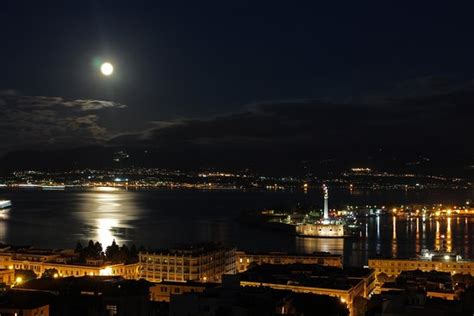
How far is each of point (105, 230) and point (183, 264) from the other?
1127cm

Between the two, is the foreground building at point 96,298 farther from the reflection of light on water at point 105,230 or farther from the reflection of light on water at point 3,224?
the reflection of light on water at point 3,224

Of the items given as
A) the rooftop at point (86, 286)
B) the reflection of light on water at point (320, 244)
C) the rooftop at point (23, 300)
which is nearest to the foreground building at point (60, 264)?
the rooftop at point (86, 286)

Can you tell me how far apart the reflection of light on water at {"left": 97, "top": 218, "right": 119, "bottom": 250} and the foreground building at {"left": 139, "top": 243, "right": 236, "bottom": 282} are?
19.5ft

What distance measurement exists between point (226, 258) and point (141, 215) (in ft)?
58.8

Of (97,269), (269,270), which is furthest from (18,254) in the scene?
(269,270)

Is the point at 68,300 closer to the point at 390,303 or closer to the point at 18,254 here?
the point at 390,303

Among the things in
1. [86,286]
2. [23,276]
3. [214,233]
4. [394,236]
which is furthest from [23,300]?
[394,236]

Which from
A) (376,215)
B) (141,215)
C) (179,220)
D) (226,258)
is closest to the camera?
(226,258)

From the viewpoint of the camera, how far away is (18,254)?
12516 mm

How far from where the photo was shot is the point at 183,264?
36.9 ft

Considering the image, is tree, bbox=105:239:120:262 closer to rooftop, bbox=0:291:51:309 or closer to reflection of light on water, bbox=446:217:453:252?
rooftop, bbox=0:291:51:309

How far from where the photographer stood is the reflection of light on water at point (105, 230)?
18.8 metres

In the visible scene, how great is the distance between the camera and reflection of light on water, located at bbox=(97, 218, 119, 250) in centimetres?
1881

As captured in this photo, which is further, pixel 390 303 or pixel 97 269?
pixel 97 269
